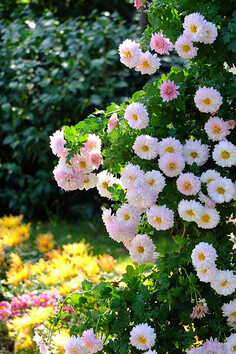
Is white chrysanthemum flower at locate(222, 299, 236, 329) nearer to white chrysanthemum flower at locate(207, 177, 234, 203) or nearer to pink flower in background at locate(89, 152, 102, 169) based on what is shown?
white chrysanthemum flower at locate(207, 177, 234, 203)

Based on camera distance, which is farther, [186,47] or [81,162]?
[81,162]

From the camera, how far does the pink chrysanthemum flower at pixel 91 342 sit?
215cm

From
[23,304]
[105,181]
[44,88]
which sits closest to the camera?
[105,181]


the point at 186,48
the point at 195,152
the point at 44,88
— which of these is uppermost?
the point at 44,88

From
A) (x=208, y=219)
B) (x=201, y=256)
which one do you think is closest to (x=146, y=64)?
(x=208, y=219)

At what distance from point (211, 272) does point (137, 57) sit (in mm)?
849

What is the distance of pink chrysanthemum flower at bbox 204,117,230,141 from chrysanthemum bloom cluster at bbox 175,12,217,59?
0.81 ft

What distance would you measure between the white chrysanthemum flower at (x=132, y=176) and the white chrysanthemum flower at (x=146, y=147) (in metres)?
0.05

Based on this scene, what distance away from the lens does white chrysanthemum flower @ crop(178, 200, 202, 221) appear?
210cm

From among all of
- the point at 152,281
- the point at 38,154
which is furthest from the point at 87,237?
the point at 152,281

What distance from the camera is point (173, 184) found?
7.41 feet

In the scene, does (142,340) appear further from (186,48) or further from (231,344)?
(186,48)

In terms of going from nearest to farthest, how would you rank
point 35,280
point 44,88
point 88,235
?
1. point 35,280
2. point 88,235
3. point 44,88

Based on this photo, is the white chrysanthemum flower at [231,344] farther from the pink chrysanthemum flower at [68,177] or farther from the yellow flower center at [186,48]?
the yellow flower center at [186,48]
